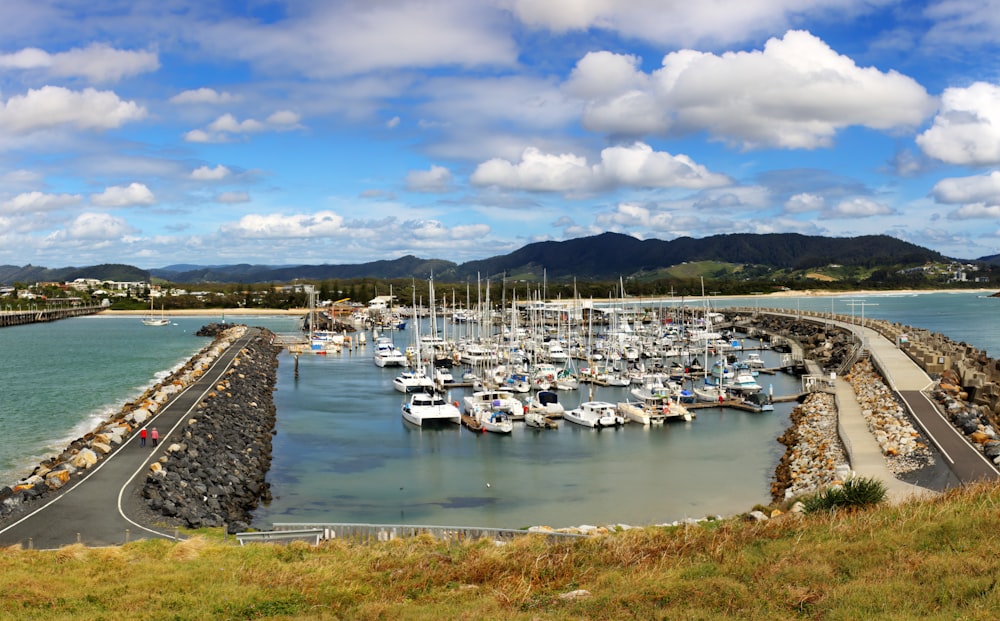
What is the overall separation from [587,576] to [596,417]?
2499cm

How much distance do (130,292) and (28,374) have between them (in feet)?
456

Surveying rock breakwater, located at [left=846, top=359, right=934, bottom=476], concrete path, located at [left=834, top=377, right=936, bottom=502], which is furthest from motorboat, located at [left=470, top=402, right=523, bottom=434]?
rock breakwater, located at [left=846, top=359, right=934, bottom=476]

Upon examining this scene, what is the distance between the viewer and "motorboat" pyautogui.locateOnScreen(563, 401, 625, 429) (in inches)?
1385

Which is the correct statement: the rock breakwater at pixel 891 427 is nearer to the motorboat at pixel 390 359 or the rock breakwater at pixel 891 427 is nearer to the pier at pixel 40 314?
the motorboat at pixel 390 359

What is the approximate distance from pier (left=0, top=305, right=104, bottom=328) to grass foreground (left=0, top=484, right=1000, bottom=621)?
136525 millimetres

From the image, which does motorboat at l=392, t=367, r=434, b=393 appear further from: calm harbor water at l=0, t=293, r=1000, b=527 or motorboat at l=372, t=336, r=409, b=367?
motorboat at l=372, t=336, r=409, b=367

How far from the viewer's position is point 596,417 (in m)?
35.2

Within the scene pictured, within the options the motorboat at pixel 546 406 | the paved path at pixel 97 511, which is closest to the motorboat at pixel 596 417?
the motorboat at pixel 546 406

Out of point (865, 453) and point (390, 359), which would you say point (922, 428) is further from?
point (390, 359)

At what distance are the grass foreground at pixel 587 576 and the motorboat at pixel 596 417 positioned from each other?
73.0ft

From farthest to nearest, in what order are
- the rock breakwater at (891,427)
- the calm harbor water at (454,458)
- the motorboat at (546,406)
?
the motorboat at (546,406), the calm harbor water at (454,458), the rock breakwater at (891,427)

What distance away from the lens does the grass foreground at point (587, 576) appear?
29.0 feet

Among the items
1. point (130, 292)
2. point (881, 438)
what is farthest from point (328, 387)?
point (130, 292)

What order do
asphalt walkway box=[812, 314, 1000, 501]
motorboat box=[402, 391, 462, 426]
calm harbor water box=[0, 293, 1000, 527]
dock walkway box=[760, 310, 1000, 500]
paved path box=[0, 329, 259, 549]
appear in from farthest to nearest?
motorboat box=[402, 391, 462, 426] < calm harbor water box=[0, 293, 1000, 527] < dock walkway box=[760, 310, 1000, 500] < asphalt walkway box=[812, 314, 1000, 501] < paved path box=[0, 329, 259, 549]
